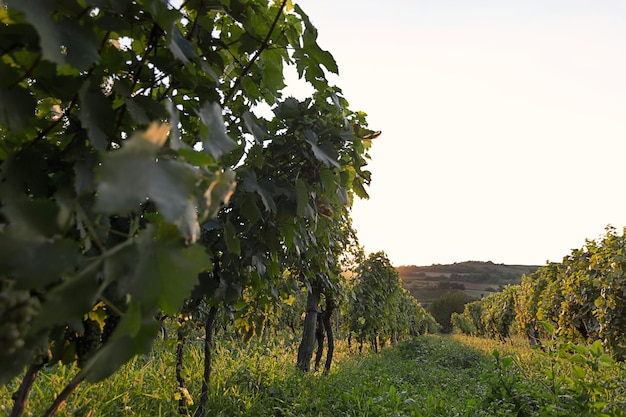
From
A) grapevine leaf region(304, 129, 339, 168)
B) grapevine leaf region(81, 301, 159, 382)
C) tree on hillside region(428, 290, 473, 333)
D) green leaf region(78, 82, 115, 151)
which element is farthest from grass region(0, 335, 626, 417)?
tree on hillside region(428, 290, 473, 333)

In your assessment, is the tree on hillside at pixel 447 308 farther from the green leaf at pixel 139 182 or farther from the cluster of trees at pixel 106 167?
the green leaf at pixel 139 182

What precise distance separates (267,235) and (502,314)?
23.8 m

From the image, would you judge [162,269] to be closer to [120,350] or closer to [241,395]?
[120,350]

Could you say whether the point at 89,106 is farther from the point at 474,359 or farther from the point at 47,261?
the point at 474,359

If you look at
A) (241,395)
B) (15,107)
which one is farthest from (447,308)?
(15,107)

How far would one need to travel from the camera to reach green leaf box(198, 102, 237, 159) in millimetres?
647

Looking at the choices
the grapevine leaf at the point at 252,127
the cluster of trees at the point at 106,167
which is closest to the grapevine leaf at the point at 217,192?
the cluster of trees at the point at 106,167

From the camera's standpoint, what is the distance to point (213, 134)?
0.69 metres

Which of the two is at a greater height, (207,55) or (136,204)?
(207,55)

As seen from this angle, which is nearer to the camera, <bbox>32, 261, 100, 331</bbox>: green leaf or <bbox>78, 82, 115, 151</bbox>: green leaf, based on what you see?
<bbox>32, 261, 100, 331</bbox>: green leaf

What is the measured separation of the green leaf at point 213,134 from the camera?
647 mm

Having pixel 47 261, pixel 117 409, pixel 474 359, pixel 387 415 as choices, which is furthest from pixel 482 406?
pixel 474 359

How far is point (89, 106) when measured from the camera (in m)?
0.75

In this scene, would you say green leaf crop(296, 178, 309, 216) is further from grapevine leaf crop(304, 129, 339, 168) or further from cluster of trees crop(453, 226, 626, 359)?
cluster of trees crop(453, 226, 626, 359)
